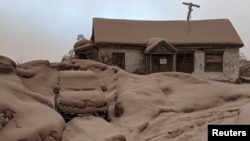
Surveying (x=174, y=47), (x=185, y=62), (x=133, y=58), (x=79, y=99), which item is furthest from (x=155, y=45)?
(x=79, y=99)

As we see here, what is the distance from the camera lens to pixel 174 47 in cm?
2191

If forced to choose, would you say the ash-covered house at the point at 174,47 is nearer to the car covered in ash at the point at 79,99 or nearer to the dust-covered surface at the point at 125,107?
the dust-covered surface at the point at 125,107

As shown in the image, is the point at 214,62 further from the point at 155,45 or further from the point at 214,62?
the point at 155,45

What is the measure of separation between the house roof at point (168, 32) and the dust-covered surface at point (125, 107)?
10.1m

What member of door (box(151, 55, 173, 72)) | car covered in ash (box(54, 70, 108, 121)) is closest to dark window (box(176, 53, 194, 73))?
→ door (box(151, 55, 173, 72))

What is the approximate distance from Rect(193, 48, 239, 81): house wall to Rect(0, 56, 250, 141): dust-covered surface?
11.7m

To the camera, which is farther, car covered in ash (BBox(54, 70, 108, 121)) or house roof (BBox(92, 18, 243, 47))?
house roof (BBox(92, 18, 243, 47))

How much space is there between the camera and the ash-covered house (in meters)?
22.2

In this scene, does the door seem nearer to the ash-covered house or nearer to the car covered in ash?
the ash-covered house

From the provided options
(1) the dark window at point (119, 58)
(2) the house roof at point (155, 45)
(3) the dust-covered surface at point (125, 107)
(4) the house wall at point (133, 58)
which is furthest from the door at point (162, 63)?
(3) the dust-covered surface at point (125, 107)

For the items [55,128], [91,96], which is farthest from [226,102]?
[55,128]

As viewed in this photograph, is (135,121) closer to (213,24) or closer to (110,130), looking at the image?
(110,130)

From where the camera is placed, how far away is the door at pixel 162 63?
70.3ft

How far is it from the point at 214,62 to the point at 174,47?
3200 millimetres
